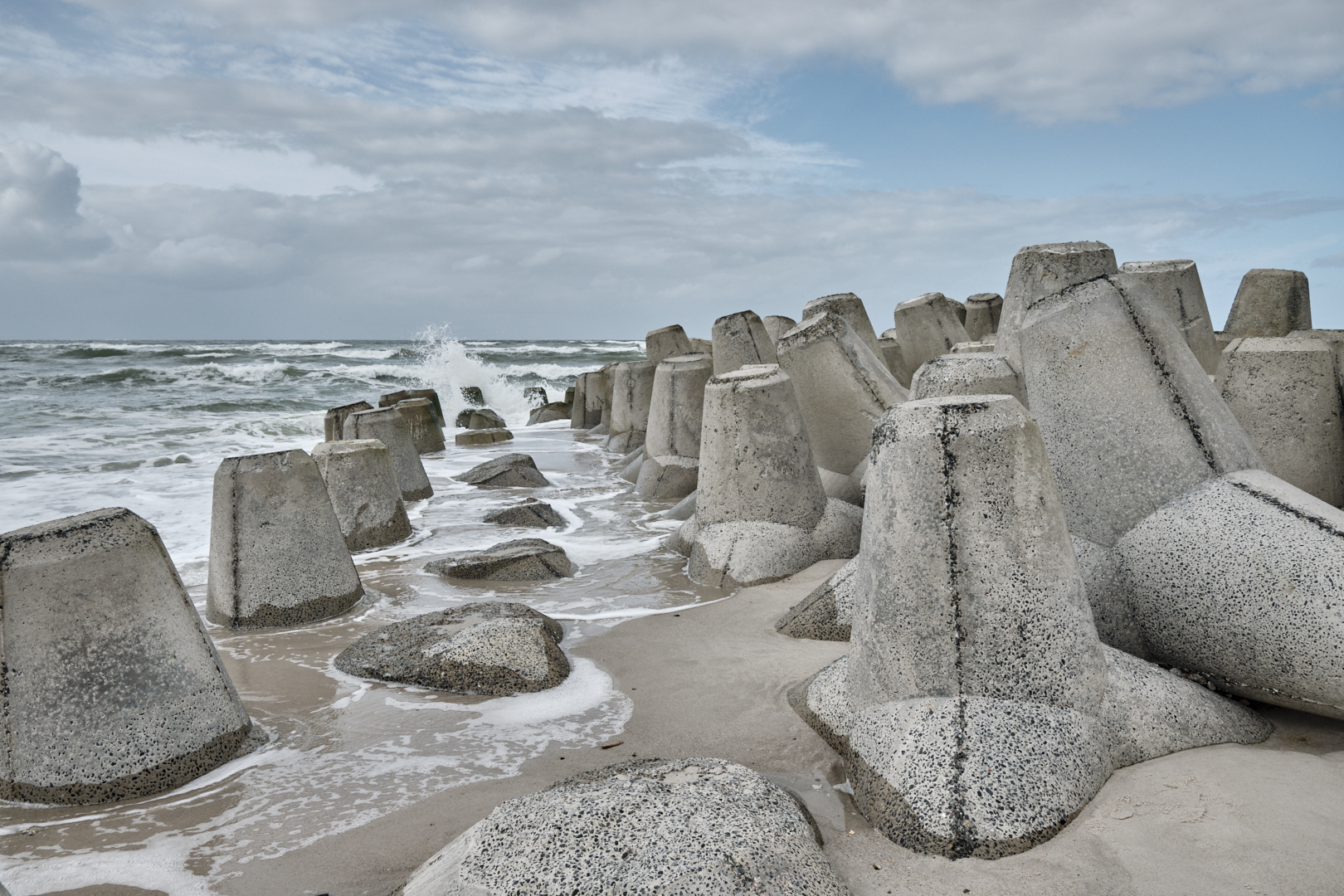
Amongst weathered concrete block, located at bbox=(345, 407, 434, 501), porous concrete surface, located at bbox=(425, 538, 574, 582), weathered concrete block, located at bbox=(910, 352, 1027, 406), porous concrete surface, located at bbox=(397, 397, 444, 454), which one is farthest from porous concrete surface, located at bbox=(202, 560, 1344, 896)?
porous concrete surface, located at bbox=(397, 397, 444, 454)

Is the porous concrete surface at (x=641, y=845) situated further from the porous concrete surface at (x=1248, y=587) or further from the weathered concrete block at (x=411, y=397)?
the weathered concrete block at (x=411, y=397)

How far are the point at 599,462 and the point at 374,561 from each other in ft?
17.4

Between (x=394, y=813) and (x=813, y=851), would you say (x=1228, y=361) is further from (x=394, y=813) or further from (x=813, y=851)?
(x=394, y=813)

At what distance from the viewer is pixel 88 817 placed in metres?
2.73

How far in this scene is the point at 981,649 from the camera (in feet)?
8.05

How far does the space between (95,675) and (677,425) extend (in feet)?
18.4

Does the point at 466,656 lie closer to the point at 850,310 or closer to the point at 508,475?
the point at 508,475

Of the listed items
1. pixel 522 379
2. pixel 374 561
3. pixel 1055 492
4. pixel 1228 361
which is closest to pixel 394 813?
pixel 1055 492

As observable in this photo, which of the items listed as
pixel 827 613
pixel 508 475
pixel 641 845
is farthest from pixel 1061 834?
pixel 508 475

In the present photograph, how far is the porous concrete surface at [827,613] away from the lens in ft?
13.1

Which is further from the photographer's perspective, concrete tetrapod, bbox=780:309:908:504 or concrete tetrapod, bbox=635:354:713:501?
concrete tetrapod, bbox=635:354:713:501

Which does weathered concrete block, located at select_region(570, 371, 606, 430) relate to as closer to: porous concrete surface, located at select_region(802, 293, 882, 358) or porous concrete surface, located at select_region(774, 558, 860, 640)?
porous concrete surface, located at select_region(802, 293, 882, 358)

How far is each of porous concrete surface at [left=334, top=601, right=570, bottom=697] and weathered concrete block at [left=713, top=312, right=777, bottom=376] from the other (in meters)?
4.41

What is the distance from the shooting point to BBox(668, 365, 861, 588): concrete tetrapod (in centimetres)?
517
